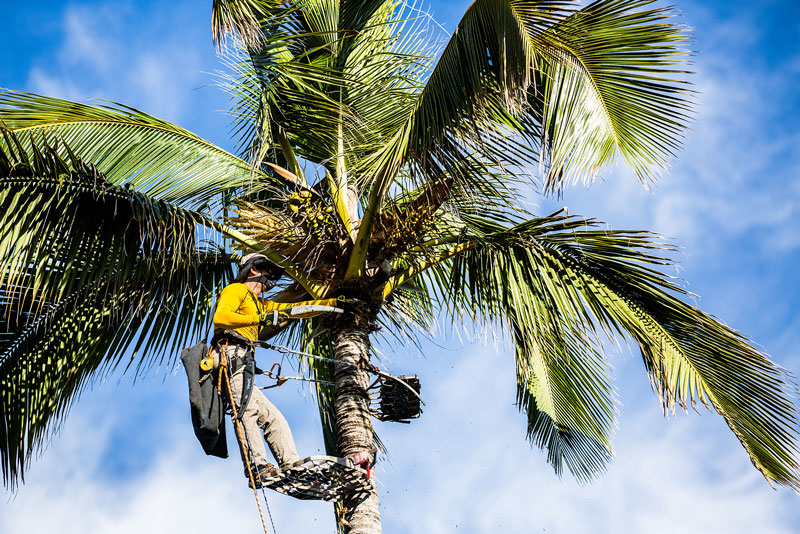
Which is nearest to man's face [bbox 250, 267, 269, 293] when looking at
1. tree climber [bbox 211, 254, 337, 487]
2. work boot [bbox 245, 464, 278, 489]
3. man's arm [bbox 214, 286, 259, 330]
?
tree climber [bbox 211, 254, 337, 487]

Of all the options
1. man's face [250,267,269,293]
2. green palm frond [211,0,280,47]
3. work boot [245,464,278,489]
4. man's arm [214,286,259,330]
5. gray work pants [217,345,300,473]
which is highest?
green palm frond [211,0,280,47]

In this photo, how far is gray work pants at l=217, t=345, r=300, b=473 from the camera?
5.45 meters

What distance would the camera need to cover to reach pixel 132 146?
6504 mm

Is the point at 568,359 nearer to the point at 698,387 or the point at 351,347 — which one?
the point at 698,387

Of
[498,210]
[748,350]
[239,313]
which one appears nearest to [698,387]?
[748,350]

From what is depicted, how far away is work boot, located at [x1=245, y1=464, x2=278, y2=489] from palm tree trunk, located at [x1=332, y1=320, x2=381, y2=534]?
1.76 feet

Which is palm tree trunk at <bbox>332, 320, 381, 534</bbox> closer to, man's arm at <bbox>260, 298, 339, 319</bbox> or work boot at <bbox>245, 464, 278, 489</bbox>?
man's arm at <bbox>260, 298, 339, 319</bbox>

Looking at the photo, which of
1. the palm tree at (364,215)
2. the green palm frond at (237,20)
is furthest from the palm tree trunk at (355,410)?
the green palm frond at (237,20)

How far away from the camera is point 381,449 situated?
846cm

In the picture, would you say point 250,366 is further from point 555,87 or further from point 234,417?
point 555,87

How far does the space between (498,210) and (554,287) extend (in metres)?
0.98

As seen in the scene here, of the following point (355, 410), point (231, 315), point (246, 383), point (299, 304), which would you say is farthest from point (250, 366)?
point (355, 410)

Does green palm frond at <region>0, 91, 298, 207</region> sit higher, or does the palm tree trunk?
green palm frond at <region>0, 91, 298, 207</region>

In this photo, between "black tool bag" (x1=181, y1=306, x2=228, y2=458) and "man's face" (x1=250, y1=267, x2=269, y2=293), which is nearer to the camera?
"black tool bag" (x1=181, y1=306, x2=228, y2=458)
